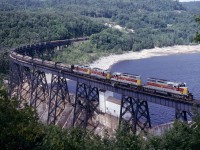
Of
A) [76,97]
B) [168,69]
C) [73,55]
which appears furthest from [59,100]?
[73,55]

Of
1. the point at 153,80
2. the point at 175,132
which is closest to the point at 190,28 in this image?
the point at 153,80

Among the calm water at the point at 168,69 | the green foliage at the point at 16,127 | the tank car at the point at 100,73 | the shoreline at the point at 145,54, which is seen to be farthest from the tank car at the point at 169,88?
the shoreline at the point at 145,54

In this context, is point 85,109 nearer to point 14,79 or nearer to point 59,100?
point 59,100

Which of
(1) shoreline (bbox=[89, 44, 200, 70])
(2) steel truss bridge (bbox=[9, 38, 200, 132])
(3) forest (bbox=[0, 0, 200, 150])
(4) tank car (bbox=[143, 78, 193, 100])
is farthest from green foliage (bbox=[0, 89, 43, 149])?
(1) shoreline (bbox=[89, 44, 200, 70])

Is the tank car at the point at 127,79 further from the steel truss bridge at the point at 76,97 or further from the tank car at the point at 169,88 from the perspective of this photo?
the tank car at the point at 169,88

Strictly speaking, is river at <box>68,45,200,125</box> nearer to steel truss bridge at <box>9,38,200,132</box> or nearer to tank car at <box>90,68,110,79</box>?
steel truss bridge at <box>9,38,200,132</box>

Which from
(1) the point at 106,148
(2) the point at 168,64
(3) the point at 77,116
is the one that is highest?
(1) the point at 106,148

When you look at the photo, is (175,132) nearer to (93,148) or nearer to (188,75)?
(93,148)
